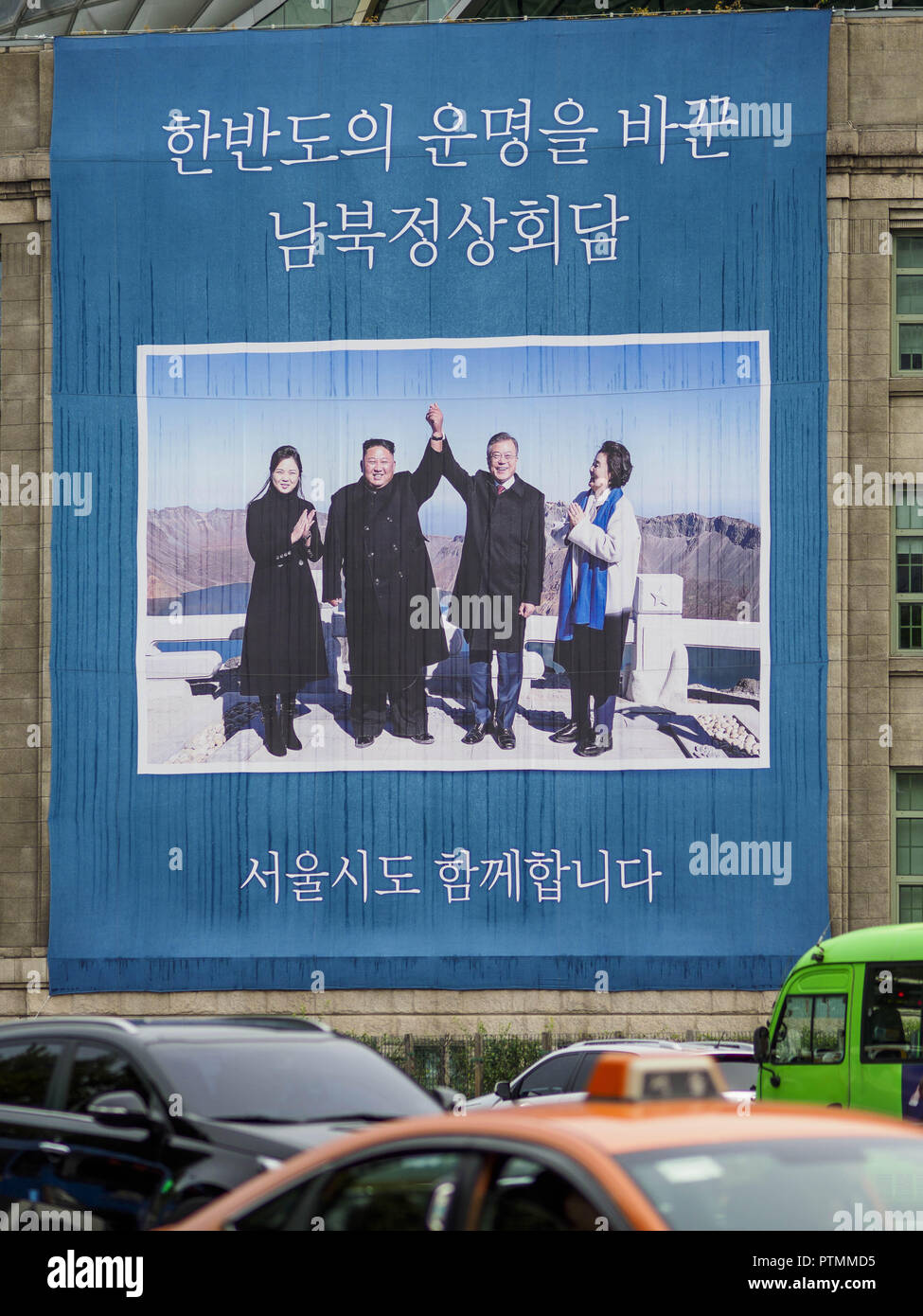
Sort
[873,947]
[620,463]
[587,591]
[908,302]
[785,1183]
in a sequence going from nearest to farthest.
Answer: [785,1183] → [873,947] → [587,591] → [620,463] → [908,302]

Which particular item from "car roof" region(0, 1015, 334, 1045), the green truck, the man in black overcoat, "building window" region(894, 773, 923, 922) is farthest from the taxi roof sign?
"building window" region(894, 773, 923, 922)

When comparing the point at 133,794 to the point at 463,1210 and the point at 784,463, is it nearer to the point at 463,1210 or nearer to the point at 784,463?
the point at 784,463

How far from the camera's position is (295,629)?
2673 centimetres

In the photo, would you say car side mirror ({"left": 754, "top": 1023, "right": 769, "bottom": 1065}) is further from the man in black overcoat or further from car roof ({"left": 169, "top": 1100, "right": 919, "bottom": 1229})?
the man in black overcoat

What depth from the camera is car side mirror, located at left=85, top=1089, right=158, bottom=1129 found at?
28.1 ft

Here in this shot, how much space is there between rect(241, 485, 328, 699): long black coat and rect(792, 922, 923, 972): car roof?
42.8 feet

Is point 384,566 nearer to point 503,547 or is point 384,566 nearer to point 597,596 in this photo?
point 503,547

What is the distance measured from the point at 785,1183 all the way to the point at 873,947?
412 inches

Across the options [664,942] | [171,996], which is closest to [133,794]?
[171,996]

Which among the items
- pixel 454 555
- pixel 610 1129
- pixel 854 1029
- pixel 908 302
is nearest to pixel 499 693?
pixel 454 555

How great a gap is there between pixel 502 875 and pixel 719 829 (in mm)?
3555

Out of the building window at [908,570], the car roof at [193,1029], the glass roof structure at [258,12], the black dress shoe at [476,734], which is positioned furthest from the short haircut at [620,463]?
the car roof at [193,1029]

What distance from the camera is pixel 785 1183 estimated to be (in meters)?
4.34

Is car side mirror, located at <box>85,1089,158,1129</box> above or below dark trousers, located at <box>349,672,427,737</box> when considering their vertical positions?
below
